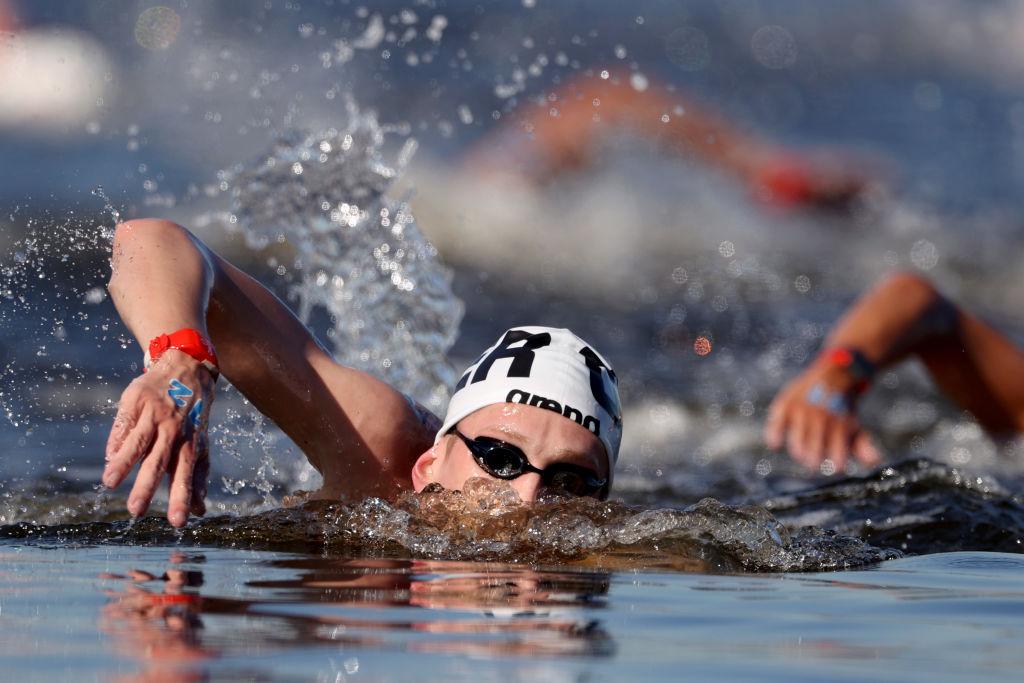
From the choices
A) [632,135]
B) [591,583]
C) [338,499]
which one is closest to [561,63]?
[632,135]

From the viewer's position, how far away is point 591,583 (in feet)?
11.5

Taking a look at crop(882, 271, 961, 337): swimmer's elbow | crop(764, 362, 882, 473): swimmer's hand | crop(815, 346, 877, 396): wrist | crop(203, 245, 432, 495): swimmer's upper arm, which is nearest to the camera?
crop(203, 245, 432, 495): swimmer's upper arm

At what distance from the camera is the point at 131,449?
333 cm

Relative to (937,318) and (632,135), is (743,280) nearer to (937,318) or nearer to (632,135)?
(632,135)

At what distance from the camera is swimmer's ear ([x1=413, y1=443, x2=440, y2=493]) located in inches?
187

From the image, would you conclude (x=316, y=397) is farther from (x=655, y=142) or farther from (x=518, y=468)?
(x=655, y=142)

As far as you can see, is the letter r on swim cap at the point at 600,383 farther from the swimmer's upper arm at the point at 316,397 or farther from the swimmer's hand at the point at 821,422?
the swimmer's hand at the point at 821,422

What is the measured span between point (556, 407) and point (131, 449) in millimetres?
1574

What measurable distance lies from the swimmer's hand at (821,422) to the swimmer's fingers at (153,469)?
297cm

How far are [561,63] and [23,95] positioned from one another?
8.08 metres

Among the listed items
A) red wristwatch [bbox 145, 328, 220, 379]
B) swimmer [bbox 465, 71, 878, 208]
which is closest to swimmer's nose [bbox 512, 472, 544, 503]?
red wristwatch [bbox 145, 328, 220, 379]

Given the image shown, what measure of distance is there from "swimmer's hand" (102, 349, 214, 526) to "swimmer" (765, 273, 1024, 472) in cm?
285

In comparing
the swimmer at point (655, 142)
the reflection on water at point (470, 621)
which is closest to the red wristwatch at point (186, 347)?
the reflection on water at point (470, 621)

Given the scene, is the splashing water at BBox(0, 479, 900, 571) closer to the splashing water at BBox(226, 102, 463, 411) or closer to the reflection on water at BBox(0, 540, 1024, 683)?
the reflection on water at BBox(0, 540, 1024, 683)
